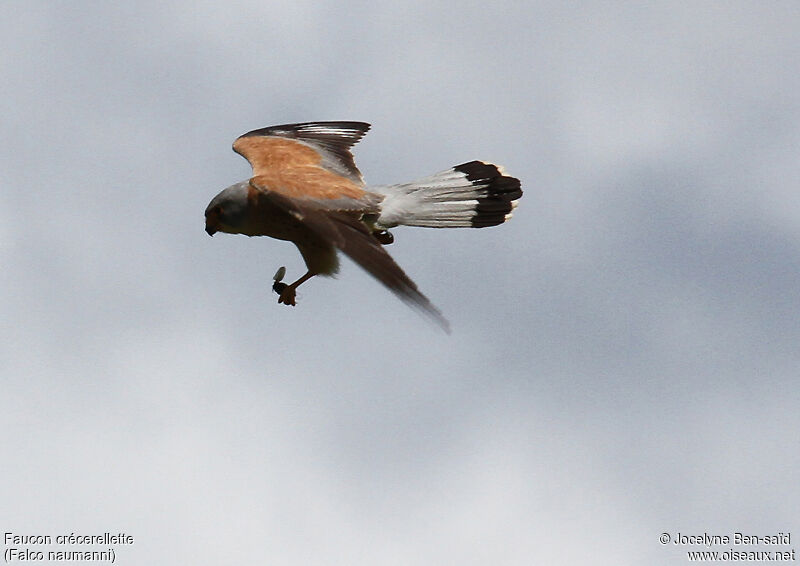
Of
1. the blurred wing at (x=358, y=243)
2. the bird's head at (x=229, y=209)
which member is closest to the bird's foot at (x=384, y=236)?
the blurred wing at (x=358, y=243)

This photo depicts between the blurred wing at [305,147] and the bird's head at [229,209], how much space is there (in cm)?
44

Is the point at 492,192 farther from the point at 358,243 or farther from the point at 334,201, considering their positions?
the point at 358,243

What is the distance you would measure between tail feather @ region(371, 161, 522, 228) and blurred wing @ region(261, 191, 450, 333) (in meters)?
0.92

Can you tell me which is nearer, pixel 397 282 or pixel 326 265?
pixel 397 282

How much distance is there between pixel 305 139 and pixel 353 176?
2.89ft

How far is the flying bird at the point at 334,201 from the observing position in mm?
7226

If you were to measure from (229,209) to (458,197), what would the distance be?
81.0 inches

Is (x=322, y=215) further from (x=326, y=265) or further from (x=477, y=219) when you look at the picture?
(x=477, y=219)

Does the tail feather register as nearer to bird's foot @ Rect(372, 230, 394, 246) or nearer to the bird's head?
bird's foot @ Rect(372, 230, 394, 246)

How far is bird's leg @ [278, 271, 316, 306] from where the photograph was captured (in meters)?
8.30

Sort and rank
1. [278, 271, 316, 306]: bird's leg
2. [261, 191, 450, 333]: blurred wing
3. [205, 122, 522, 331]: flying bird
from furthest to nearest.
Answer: [278, 271, 316, 306]: bird's leg, [205, 122, 522, 331]: flying bird, [261, 191, 450, 333]: blurred wing

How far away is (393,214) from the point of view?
342 inches

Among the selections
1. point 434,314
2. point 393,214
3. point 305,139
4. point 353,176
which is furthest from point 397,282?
point 305,139

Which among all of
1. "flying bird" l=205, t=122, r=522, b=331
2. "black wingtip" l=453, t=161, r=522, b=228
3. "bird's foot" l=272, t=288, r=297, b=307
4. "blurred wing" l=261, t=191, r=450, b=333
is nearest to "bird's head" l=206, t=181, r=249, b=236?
"flying bird" l=205, t=122, r=522, b=331
